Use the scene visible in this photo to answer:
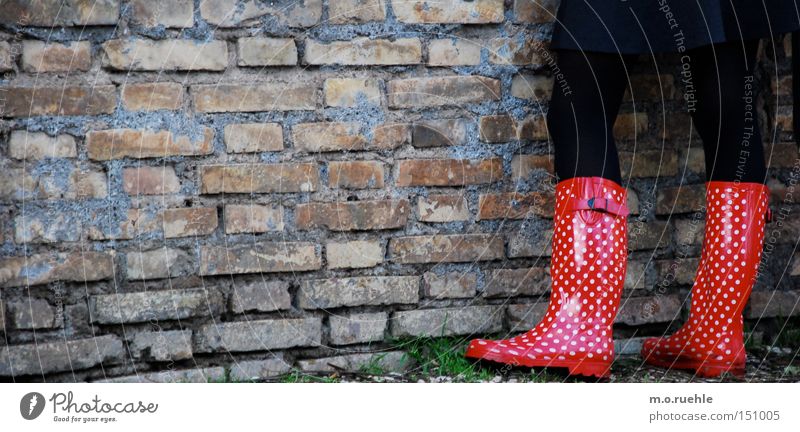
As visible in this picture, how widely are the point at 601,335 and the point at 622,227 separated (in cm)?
20

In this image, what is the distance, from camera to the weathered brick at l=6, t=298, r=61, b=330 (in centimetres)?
167

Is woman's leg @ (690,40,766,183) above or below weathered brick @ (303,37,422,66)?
below

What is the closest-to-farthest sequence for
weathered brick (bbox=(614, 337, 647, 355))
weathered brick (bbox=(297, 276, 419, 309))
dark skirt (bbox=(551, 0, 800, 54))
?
dark skirt (bbox=(551, 0, 800, 54))
weathered brick (bbox=(297, 276, 419, 309))
weathered brick (bbox=(614, 337, 647, 355))

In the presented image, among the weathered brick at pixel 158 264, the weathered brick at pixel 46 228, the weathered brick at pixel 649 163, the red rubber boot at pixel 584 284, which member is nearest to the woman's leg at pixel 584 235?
Result: the red rubber boot at pixel 584 284

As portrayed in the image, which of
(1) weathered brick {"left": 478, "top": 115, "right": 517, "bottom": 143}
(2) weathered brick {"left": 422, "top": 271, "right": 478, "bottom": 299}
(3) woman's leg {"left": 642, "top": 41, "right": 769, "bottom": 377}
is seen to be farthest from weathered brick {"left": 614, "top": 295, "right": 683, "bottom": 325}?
(1) weathered brick {"left": 478, "top": 115, "right": 517, "bottom": 143}

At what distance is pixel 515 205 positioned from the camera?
1869mm

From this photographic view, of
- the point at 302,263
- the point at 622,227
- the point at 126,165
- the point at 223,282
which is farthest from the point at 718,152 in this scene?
the point at 126,165

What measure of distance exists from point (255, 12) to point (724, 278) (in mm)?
1018

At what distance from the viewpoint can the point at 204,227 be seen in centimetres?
175

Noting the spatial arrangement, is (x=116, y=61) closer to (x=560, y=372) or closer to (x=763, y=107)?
(x=560, y=372)

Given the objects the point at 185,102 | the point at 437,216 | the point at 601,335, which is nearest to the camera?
the point at 601,335

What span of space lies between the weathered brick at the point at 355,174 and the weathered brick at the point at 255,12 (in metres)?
0.28

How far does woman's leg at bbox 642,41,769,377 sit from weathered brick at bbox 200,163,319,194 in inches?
29.8

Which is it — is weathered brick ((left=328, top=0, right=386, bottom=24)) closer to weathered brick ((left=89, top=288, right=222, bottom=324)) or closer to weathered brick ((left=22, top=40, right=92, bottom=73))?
weathered brick ((left=22, top=40, right=92, bottom=73))
